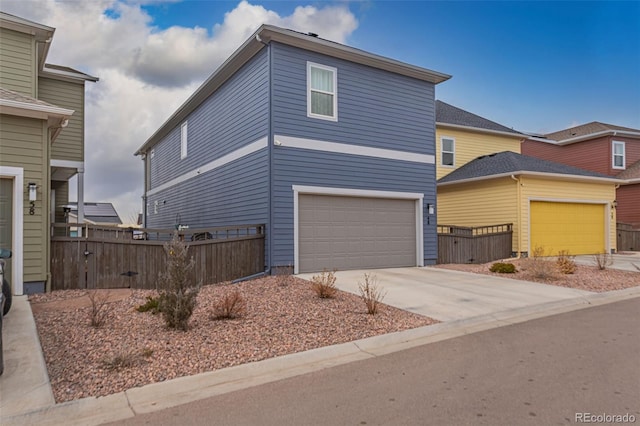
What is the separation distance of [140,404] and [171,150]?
1728cm

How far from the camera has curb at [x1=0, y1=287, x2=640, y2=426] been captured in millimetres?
3391

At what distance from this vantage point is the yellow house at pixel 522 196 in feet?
50.6

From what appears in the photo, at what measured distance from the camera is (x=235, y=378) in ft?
13.8

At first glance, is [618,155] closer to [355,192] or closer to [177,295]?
[355,192]

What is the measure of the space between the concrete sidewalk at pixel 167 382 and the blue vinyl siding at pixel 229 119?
22.2ft

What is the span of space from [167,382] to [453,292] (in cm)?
640

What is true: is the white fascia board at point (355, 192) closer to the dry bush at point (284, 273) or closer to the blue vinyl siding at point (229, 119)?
the blue vinyl siding at point (229, 119)

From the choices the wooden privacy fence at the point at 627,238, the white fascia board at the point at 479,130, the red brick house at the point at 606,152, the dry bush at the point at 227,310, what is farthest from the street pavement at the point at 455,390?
the red brick house at the point at 606,152

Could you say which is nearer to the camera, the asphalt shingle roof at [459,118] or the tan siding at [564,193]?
the tan siding at [564,193]

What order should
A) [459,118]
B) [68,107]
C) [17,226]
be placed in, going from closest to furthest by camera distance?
[17,226] < [68,107] < [459,118]

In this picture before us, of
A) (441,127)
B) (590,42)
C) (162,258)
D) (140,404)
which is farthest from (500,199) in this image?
(140,404)

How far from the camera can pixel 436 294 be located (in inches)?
332

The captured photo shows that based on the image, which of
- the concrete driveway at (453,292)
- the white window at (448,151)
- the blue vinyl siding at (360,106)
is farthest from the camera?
the white window at (448,151)

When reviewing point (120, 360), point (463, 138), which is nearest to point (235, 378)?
point (120, 360)
